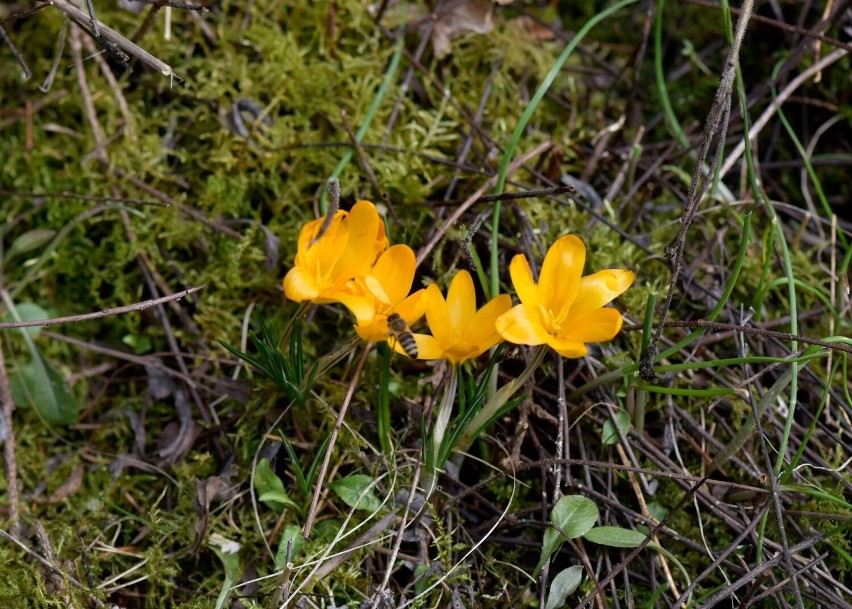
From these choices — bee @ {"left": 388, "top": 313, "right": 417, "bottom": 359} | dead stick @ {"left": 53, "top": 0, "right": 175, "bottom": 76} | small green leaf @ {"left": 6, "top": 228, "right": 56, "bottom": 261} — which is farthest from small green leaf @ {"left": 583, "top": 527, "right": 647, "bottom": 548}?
small green leaf @ {"left": 6, "top": 228, "right": 56, "bottom": 261}

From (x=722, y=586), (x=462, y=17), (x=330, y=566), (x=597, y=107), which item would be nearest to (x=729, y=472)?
(x=722, y=586)

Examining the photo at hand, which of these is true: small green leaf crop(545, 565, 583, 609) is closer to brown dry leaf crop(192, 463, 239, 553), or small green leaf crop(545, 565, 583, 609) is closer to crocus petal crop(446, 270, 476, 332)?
crocus petal crop(446, 270, 476, 332)

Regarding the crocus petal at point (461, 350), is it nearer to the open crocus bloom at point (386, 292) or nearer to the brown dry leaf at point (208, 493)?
the open crocus bloom at point (386, 292)

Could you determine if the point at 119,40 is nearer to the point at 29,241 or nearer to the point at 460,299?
the point at 29,241

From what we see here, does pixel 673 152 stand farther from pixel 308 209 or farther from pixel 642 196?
pixel 308 209

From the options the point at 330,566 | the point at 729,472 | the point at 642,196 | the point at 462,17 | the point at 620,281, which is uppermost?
the point at 462,17

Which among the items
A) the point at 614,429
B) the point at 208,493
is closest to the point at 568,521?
the point at 614,429
